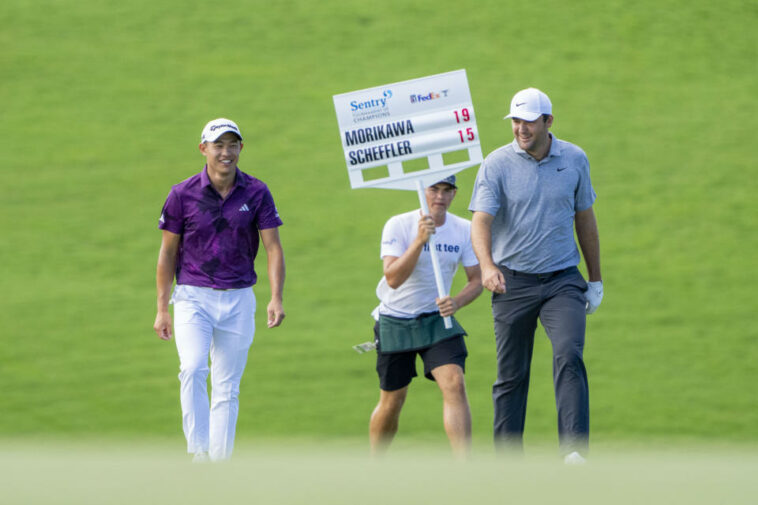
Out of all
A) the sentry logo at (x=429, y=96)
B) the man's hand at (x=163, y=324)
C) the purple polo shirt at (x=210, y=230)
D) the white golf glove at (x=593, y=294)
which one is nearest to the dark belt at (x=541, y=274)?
the white golf glove at (x=593, y=294)

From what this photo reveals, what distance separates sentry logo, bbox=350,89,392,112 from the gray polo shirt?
2.54 feet

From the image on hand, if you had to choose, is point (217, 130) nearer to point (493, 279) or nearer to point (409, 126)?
point (409, 126)

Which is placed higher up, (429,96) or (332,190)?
(332,190)

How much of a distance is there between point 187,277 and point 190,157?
9058 millimetres

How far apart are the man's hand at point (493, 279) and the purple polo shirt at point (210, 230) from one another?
113 centimetres

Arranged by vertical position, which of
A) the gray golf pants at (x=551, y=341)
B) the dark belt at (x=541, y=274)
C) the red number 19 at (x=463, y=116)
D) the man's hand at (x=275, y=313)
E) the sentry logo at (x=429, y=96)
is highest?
the sentry logo at (x=429, y=96)

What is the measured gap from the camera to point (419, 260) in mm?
6441

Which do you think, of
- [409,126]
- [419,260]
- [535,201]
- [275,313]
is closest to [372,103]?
[409,126]

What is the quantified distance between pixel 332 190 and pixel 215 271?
27.0 ft

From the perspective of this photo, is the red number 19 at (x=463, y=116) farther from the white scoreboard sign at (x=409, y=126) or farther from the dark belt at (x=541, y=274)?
the dark belt at (x=541, y=274)

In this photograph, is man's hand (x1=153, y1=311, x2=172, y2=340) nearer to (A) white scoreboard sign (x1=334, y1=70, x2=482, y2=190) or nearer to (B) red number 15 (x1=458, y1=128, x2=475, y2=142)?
(A) white scoreboard sign (x1=334, y1=70, x2=482, y2=190)

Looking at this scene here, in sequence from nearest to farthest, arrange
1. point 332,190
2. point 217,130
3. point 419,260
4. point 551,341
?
point 551,341, point 217,130, point 419,260, point 332,190

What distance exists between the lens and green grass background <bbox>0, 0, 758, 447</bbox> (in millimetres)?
10078

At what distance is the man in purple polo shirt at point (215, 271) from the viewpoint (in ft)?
20.0
